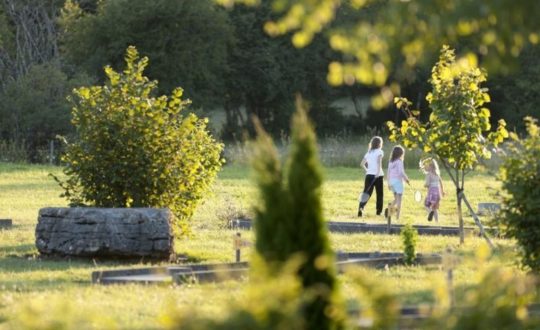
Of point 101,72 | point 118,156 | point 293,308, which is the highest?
point 101,72

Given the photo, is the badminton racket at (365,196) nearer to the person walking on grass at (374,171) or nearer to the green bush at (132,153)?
the person walking on grass at (374,171)

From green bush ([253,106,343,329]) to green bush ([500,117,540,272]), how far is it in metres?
6.13

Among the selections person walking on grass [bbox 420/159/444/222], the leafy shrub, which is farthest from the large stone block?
person walking on grass [bbox 420/159/444/222]

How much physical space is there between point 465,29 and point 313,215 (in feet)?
5.58

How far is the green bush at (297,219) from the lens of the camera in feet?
30.9

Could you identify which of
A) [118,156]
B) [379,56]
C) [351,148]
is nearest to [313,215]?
[379,56]

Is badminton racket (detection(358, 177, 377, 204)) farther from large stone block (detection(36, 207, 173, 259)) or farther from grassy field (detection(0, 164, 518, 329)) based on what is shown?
large stone block (detection(36, 207, 173, 259))

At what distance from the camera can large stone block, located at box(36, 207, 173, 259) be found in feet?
62.0

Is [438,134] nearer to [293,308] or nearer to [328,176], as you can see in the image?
[293,308]

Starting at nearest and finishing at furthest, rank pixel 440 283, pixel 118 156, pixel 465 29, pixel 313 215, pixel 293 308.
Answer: pixel 293 308 → pixel 440 283 → pixel 465 29 → pixel 313 215 → pixel 118 156

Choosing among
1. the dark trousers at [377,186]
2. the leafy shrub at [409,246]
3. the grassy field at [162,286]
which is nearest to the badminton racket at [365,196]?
the dark trousers at [377,186]

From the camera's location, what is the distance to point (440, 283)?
328 inches

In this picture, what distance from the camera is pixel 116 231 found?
19.0 m

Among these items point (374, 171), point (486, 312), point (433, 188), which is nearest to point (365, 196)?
point (374, 171)
